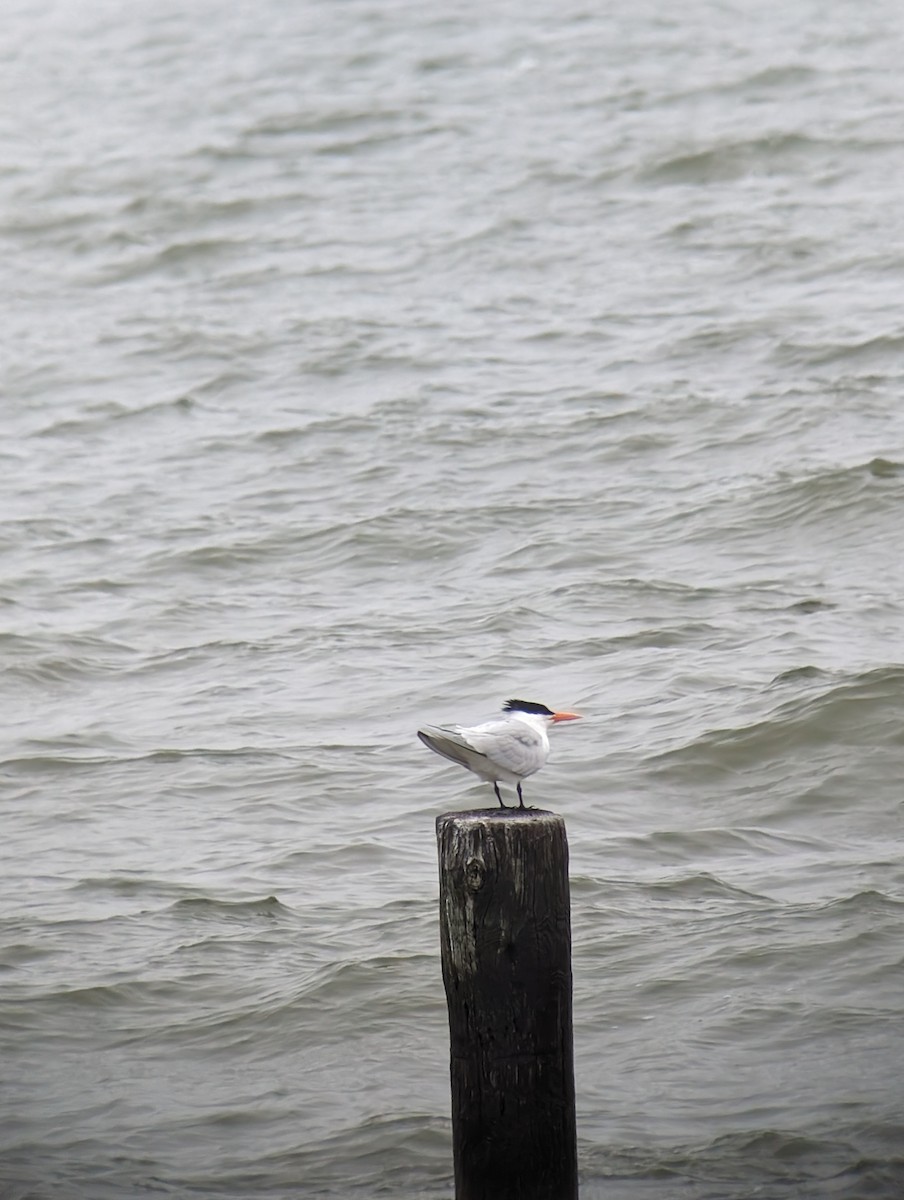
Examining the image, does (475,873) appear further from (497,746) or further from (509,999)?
(497,746)

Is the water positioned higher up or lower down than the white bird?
lower down

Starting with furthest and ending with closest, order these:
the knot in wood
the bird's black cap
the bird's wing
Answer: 1. the bird's black cap
2. the bird's wing
3. the knot in wood

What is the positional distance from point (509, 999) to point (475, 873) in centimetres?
36

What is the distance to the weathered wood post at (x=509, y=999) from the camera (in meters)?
4.50

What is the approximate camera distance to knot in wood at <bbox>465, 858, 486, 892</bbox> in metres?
4.48

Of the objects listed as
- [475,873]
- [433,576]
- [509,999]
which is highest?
[475,873]

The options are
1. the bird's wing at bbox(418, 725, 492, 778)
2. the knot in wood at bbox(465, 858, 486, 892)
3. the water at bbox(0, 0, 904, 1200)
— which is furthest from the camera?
the water at bbox(0, 0, 904, 1200)

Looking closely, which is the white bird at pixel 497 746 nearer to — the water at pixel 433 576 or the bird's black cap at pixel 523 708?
the bird's black cap at pixel 523 708

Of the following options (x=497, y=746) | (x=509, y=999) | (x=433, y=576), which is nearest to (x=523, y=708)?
(x=497, y=746)

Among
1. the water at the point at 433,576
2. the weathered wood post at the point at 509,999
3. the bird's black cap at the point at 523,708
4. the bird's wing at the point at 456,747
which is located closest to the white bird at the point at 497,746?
the bird's wing at the point at 456,747

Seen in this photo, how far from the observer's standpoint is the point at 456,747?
5008 mm

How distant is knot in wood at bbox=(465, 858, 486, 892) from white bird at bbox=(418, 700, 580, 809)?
502 mm

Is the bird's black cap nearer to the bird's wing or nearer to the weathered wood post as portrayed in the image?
the bird's wing

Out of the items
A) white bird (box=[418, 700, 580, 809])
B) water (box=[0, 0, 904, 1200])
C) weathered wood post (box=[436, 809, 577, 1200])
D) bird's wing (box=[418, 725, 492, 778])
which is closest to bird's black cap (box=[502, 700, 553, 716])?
white bird (box=[418, 700, 580, 809])
